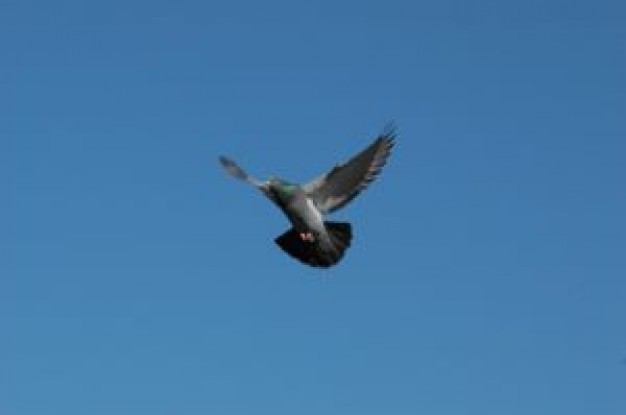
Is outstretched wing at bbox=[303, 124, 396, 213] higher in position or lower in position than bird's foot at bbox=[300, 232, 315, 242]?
higher

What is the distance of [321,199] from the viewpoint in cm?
2583

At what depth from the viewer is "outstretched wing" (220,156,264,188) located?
2452 cm

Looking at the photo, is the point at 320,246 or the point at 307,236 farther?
the point at 307,236

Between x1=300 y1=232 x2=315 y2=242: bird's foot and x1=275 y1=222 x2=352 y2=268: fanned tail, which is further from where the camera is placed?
x1=300 y1=232 x2=315 y2=242: bird's foot

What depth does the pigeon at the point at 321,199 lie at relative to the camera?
24.5 metres

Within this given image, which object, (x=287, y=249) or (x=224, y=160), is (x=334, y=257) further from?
(x=224, y=160)

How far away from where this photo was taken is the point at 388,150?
85.0 ft

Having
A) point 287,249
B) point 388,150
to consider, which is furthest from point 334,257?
point 388,150

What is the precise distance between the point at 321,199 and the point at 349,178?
70 centimetres

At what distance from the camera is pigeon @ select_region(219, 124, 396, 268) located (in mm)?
24547

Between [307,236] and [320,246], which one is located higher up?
[307,236]

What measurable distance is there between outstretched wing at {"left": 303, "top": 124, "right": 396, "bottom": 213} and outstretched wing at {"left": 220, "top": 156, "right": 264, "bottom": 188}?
114 centimetres

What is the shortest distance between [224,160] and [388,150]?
341cm

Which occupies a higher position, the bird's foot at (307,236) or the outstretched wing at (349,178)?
the outstretched wing at (349,178)
